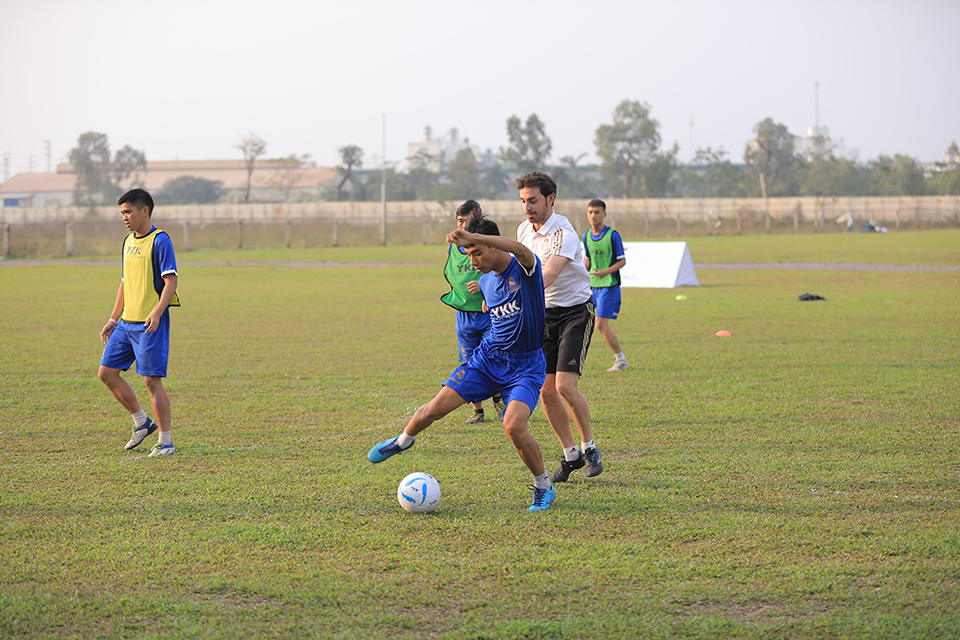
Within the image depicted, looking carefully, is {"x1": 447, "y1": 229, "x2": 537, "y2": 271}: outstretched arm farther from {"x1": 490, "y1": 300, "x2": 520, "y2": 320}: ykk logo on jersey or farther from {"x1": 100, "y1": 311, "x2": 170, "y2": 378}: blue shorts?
{"x1": 100, "y1": 311, "x2": 170, "y2": 378}: blue shorts

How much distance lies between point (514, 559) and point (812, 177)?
287ft

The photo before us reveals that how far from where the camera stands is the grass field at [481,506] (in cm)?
381

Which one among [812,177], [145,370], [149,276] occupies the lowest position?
[145,370]

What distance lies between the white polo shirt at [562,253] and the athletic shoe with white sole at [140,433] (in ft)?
11.0

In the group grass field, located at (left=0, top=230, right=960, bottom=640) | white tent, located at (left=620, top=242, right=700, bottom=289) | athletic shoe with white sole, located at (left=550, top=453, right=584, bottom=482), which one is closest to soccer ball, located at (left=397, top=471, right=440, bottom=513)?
grass field, located at (left=0, top=230, right=960, bottom=640)

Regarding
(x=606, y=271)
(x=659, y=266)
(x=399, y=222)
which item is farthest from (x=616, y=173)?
(x=606, y=271)

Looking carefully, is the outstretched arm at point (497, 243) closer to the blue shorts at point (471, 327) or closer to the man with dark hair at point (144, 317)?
the blue shorts at point (471, 327)

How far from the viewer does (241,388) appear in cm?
940

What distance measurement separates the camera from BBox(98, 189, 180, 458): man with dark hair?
6617mm

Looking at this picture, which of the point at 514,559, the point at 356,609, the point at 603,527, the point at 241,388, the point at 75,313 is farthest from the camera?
the point at 75,313

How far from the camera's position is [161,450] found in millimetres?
6590

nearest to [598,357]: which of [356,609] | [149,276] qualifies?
[149,276]

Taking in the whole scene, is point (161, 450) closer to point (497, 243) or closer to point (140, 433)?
point (140, 433)

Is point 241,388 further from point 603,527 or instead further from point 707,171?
point 707,171
